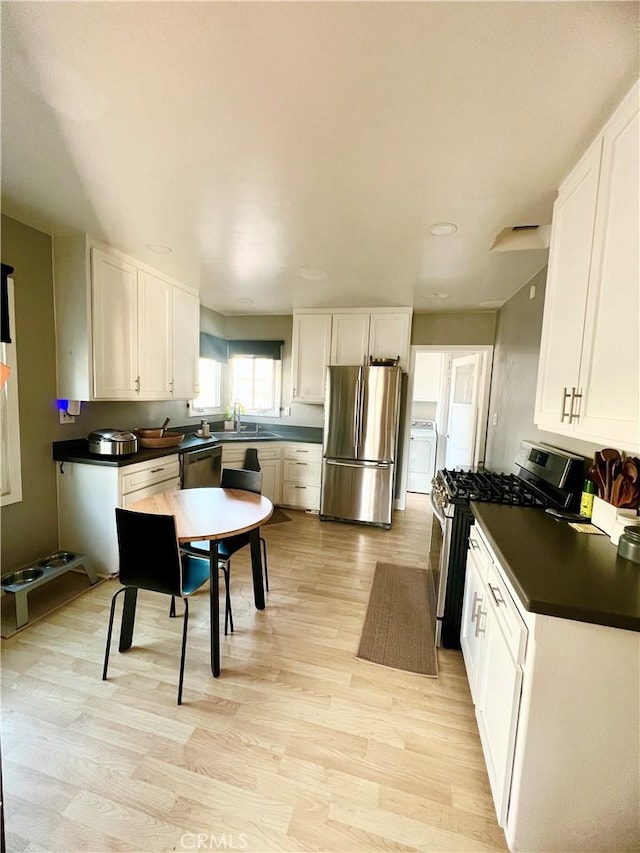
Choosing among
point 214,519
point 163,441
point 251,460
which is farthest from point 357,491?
point 214,519

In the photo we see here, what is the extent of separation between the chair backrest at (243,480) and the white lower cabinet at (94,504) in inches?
27.9

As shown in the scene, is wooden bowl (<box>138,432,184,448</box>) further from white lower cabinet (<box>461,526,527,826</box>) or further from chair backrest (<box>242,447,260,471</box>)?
white lower cabinet (<box>461,526,527,826</box>)

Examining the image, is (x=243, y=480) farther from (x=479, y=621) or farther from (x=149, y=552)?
(x=479, y=621)

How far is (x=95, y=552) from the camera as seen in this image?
263 centimetres

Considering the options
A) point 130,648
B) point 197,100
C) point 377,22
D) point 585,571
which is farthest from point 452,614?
point 197,100

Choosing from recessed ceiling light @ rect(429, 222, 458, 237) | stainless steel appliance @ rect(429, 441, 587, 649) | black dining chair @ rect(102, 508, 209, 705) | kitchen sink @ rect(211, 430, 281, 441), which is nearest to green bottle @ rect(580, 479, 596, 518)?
stainless steel appliance @ rect(429, 441, 587, 649)

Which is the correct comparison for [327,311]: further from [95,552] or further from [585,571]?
[585,571]

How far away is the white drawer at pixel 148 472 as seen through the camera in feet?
8.48

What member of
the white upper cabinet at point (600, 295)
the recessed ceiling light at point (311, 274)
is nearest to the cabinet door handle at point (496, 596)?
the white upper cabinet at point (600, 295)

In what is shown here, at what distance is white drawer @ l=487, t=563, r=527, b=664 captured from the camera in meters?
1.06

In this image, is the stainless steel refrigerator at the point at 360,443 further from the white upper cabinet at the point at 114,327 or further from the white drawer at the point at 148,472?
the white upper cabinet at the point at 114,327

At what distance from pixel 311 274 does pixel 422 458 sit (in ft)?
11.2

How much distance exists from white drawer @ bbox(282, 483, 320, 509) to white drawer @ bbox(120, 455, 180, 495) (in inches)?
58.5

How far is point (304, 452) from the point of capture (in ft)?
13.8
